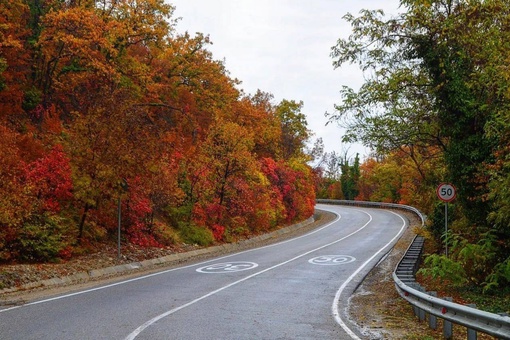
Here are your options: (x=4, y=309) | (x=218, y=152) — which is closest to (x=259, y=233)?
(x=218, y=152)

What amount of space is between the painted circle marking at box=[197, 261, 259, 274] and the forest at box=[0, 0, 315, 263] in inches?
162

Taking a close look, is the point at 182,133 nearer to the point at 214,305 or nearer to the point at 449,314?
the point at 214,305

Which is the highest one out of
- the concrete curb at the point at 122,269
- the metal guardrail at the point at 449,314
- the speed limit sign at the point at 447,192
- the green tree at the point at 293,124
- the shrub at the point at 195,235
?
the green tree at the point at 293,124

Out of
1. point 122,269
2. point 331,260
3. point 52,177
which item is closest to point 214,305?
point 122,269

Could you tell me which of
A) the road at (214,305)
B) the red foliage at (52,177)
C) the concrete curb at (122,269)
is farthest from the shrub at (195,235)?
the red foliage at (52,177)

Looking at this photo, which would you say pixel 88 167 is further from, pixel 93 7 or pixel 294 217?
pixel 294 217

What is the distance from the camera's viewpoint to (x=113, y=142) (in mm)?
18031

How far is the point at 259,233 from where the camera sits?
116 ft

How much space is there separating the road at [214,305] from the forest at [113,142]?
3.91 m

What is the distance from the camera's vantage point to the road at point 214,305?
28.2ft

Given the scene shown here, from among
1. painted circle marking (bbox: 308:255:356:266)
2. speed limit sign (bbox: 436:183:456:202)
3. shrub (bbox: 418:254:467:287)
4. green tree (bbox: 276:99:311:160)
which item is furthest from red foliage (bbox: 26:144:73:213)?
green tree (bbox: 276:99:311:160)

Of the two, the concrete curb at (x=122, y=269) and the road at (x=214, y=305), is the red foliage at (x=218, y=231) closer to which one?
the concrete curb at (x=122, y=269)

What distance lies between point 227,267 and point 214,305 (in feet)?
25.9

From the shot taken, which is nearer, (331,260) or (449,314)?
(449,314)
